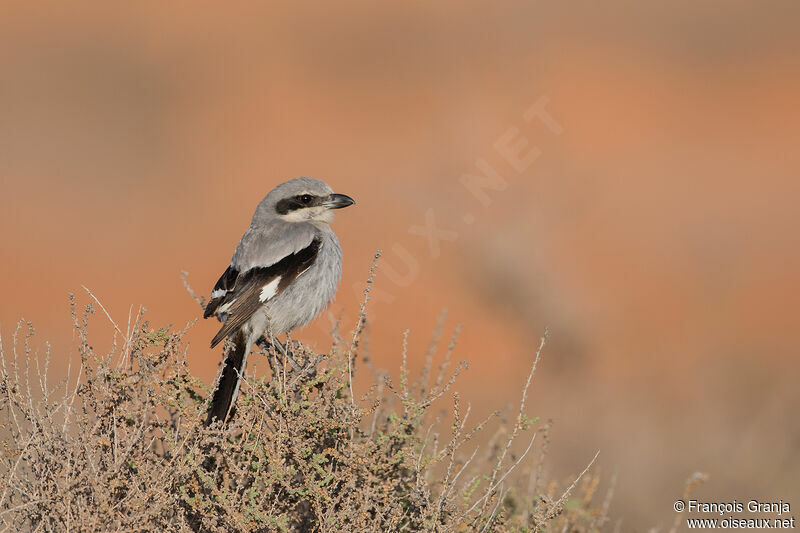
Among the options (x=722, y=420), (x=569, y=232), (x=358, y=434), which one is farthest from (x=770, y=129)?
(x=358, y=434)

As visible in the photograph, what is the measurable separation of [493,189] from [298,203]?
8.02 meters

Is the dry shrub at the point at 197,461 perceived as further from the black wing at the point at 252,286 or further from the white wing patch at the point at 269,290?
the white wing patch at the point at 269,290

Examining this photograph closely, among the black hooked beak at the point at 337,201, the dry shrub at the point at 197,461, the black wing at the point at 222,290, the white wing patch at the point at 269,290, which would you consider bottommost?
the dry shrub at the point at 197,461

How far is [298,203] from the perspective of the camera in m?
5.63

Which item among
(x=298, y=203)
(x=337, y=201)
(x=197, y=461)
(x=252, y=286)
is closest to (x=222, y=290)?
(x=252, y=286)

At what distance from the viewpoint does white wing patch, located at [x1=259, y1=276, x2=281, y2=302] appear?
502 centimetres

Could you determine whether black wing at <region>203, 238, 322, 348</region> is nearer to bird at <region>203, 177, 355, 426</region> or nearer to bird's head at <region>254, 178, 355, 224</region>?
bird at <region>203, 177, 355, 426</region>

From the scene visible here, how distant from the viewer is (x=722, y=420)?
6582 mm

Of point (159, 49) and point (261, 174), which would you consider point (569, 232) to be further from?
point (159, 49)

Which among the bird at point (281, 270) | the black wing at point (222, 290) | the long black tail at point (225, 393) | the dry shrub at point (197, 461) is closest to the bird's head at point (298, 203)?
the bird at point (281, 270)

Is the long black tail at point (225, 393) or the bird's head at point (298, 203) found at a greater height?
the bird's head at point (298, 203)

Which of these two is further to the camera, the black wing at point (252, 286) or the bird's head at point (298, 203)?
the bird's head at point (298, 203)

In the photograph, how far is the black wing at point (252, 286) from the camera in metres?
4.86

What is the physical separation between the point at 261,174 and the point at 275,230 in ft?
35.7
